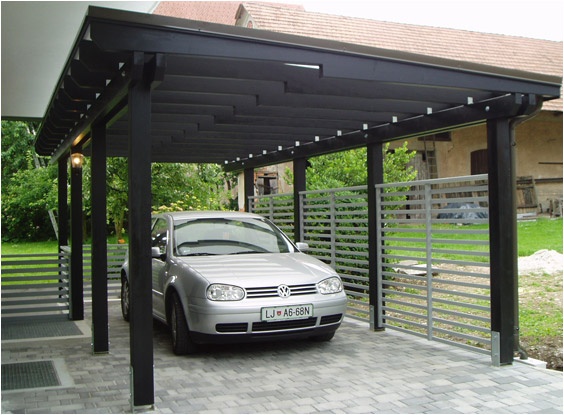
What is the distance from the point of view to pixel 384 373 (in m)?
6.27

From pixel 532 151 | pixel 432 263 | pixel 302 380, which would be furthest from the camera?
pixel 532 151

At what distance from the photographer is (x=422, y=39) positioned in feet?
88.6

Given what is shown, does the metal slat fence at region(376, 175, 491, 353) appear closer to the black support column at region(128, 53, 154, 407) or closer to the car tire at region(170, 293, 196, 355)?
the car tire at region(170, 293, 196, 355)

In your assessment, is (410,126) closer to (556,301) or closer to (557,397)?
(557,397)

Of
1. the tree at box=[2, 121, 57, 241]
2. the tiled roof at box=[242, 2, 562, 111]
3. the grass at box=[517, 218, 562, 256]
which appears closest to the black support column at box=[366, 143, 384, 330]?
the grass at box=[517, 218, 562, 256]

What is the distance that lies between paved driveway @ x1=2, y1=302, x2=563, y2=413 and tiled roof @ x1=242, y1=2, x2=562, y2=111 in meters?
18.3

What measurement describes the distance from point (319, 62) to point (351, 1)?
80.9 ft

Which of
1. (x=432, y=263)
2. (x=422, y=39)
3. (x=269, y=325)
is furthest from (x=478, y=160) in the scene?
(x=269, y=325)

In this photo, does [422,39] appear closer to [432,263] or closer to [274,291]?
[432,263]

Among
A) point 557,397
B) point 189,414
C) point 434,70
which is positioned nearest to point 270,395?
point 189,414

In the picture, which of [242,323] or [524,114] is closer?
[524,114]

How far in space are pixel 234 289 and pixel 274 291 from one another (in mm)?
446

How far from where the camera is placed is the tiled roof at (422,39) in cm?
2462

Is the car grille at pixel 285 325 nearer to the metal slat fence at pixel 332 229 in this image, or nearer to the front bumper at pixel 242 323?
the front bumper at pixel 242 323
